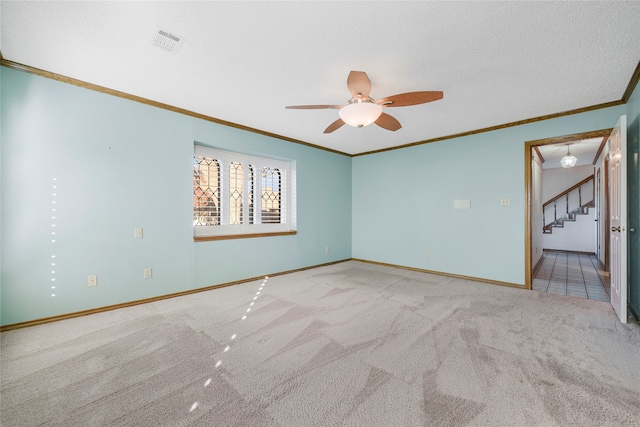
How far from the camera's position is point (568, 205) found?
294 inches

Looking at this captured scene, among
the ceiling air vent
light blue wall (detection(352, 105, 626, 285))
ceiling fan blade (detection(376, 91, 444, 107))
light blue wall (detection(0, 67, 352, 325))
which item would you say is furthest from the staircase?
the ceiling air vent

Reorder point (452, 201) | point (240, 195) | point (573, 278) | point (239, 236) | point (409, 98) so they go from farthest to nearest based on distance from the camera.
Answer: point (452, 201)
point (573, 278)
point (240, 195)
point (239, 236)
point (409, 98)

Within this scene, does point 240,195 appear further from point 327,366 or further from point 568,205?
point 568,205

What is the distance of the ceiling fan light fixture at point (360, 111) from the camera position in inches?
89.2

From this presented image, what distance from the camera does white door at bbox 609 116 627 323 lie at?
253 cm

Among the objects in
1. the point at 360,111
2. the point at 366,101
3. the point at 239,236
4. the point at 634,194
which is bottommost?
the point at 239,236

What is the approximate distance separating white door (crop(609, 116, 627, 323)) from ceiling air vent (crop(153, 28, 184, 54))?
421cm

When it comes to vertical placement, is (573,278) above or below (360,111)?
below

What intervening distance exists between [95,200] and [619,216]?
5.56 metres

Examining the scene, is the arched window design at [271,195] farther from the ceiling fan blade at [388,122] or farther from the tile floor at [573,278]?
the tile floor at [573,278]

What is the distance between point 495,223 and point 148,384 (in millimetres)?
4596

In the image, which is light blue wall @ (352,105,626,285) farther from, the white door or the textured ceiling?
the textured ceiling

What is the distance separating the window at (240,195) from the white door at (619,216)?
4.10 metres

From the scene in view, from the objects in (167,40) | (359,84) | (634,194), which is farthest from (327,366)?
(634,194)
